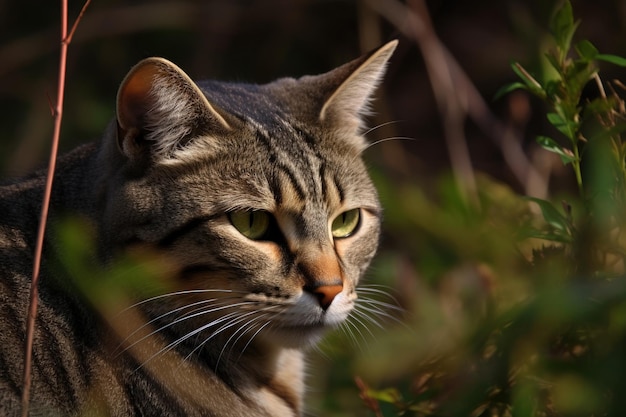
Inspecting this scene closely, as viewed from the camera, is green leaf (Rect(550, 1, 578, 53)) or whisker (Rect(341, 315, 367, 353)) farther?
whisker (Rect(341, 315, 367, 353))

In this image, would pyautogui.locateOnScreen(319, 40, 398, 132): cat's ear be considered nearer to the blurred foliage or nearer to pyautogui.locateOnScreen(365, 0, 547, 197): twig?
the blurred foliage

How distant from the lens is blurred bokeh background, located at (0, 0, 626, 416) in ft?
9.64

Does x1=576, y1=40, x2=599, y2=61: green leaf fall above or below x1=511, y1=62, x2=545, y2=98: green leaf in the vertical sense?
above

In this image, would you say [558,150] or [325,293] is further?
[325,293]

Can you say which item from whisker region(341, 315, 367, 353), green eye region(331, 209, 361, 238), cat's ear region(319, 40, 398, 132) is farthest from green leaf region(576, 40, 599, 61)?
whisker region(341, 315, 367, 353)

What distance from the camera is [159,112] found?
2.08m

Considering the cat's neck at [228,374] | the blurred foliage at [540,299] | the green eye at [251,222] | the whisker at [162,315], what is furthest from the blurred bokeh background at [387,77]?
the whisker at [162,315]

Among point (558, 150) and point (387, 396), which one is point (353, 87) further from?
point (387, 396)

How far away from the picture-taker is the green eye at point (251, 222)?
212cm

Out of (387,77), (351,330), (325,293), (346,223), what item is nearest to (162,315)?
(325,293)

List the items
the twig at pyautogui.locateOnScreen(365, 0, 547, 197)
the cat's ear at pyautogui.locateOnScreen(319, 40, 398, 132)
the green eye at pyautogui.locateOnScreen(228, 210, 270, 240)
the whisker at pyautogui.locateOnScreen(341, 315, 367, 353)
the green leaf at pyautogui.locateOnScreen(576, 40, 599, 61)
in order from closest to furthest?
the green leaf at pyautogui.locateOnScreen(576, 40, 599, 61), the green eye at pyautogui.locateOnScreen(228, 210, 270, 240), the whisker at pyautogui.locateOnScreen(341, 315, 367, 353), the cat's ear at pyautogui.locateOnScreen(319, 40, 398, 132), the twig at pyautogui.locateOnScreen(365, 0, 547, 197)

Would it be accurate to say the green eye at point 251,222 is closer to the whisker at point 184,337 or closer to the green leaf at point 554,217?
the whisker at point 184,337

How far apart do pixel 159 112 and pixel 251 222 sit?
32 centimetres

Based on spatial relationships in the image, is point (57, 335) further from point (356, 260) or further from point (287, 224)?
point (356, 260)
